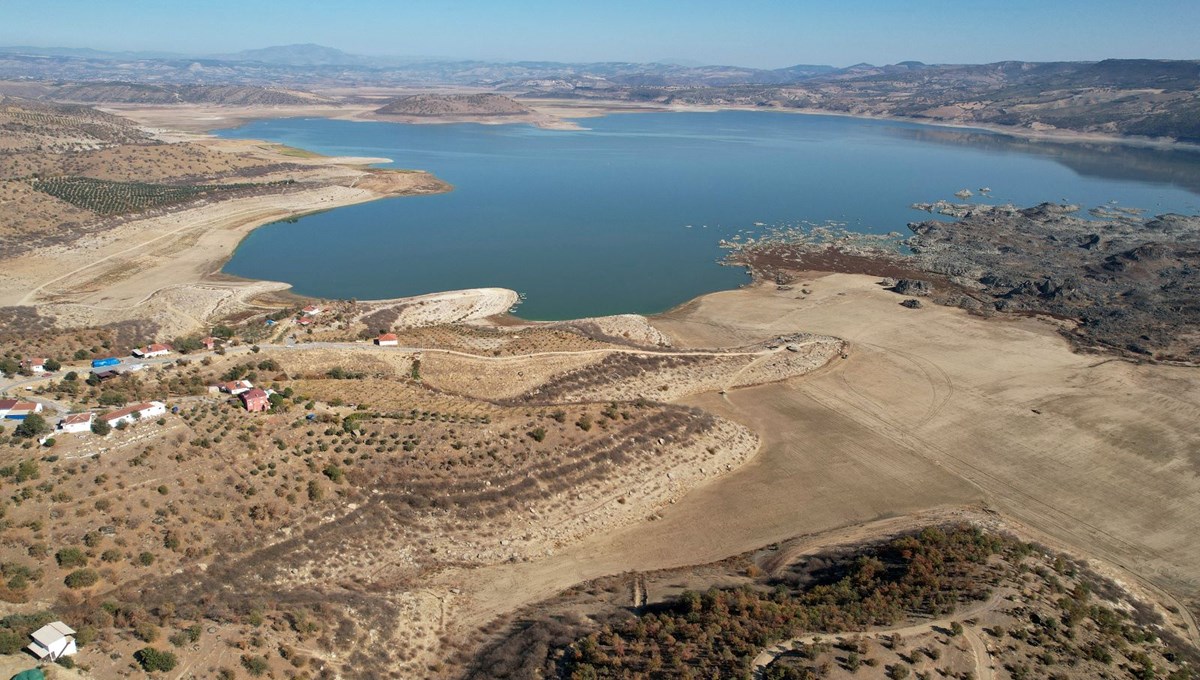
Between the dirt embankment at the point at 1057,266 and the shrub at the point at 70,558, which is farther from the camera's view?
the dirt embankment at the point at 1057,266

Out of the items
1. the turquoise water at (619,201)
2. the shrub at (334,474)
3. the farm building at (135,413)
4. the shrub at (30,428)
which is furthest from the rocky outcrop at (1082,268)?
the shrub at (30,428)

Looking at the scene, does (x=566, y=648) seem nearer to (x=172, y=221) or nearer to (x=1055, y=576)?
(x=1055, y=576)

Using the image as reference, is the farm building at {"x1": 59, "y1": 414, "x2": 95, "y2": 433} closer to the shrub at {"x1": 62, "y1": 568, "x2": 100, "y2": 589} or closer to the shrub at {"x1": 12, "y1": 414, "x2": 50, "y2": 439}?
the shrub at {"x1": 12, "y1": 414, "x2": 50, "y2": 439}

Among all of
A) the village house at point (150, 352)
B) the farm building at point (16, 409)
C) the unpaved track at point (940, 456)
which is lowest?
the unpaved track at point (940, 456)

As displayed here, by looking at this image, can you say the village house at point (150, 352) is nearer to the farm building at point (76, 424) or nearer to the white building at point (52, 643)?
the farm building at point (76, 424)

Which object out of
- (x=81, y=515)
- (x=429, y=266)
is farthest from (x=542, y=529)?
(x=429, y=266)

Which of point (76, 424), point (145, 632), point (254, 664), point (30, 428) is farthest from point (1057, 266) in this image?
point (30, 428)

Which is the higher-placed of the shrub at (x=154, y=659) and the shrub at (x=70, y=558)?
the shrub at (x=70, y=558)

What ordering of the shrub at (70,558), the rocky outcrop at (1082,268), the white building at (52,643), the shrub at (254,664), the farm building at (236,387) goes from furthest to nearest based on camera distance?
the rocky outcrop at (1082,268) < the farm building at (236,387) < the shrub at (70,558) < the shrub at (254,664) < the white building at (52,643)
